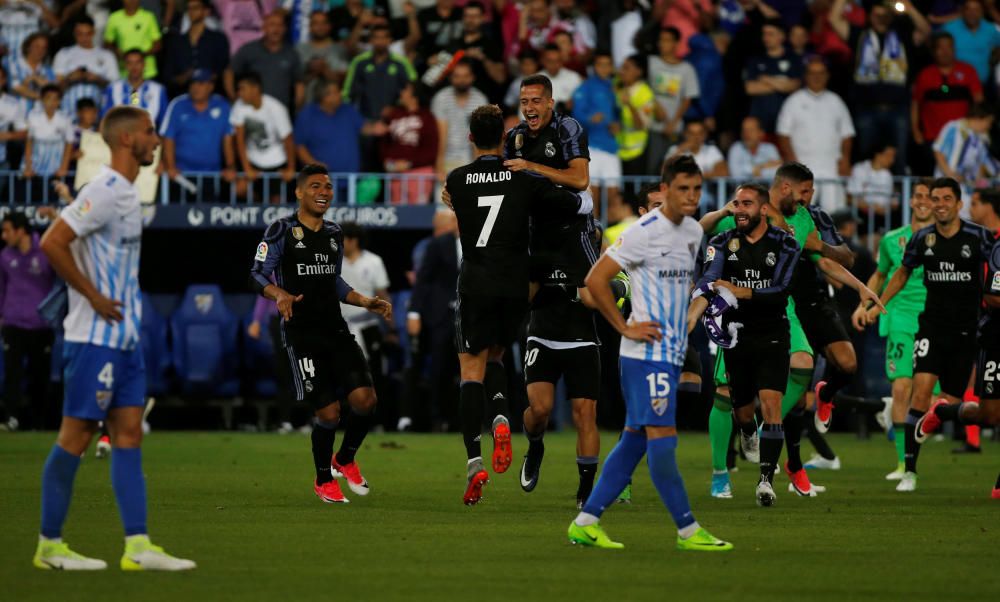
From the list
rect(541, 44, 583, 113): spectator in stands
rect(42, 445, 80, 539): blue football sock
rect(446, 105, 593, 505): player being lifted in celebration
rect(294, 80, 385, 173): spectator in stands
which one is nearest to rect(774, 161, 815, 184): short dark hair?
rect(446, 105, 593, 505): player being lifted in celebration

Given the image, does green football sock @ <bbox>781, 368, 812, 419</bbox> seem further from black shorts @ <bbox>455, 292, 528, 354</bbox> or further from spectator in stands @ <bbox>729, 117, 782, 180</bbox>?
spectator in stands @ <bbox>729, 117, 782, 180</bbox>

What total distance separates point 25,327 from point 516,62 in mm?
7168

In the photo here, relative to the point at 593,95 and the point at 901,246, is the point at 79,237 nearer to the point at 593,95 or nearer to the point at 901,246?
the point at 901,246

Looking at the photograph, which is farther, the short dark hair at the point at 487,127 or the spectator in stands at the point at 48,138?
the spectator in stands at the point at 48,138

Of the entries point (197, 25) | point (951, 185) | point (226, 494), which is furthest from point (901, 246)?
point (197, 25)

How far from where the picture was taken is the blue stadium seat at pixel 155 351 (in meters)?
21.8

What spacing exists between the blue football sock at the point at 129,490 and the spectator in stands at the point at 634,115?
1459 centimetres

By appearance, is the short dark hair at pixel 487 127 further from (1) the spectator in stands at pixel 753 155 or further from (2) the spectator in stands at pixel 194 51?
(2) the spectator in stands at pixel 194 51

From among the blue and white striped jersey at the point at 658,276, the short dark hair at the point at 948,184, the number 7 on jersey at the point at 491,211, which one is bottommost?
the blue and white striped jersey at the point at 658,276

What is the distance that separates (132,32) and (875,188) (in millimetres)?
9900

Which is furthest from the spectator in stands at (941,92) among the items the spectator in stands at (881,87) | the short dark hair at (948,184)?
the short dark hair at (948,184)

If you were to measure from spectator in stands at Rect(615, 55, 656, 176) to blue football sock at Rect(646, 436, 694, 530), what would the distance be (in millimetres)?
13542

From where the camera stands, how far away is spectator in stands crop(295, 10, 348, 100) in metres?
22.5

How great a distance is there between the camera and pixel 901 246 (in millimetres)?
15508
